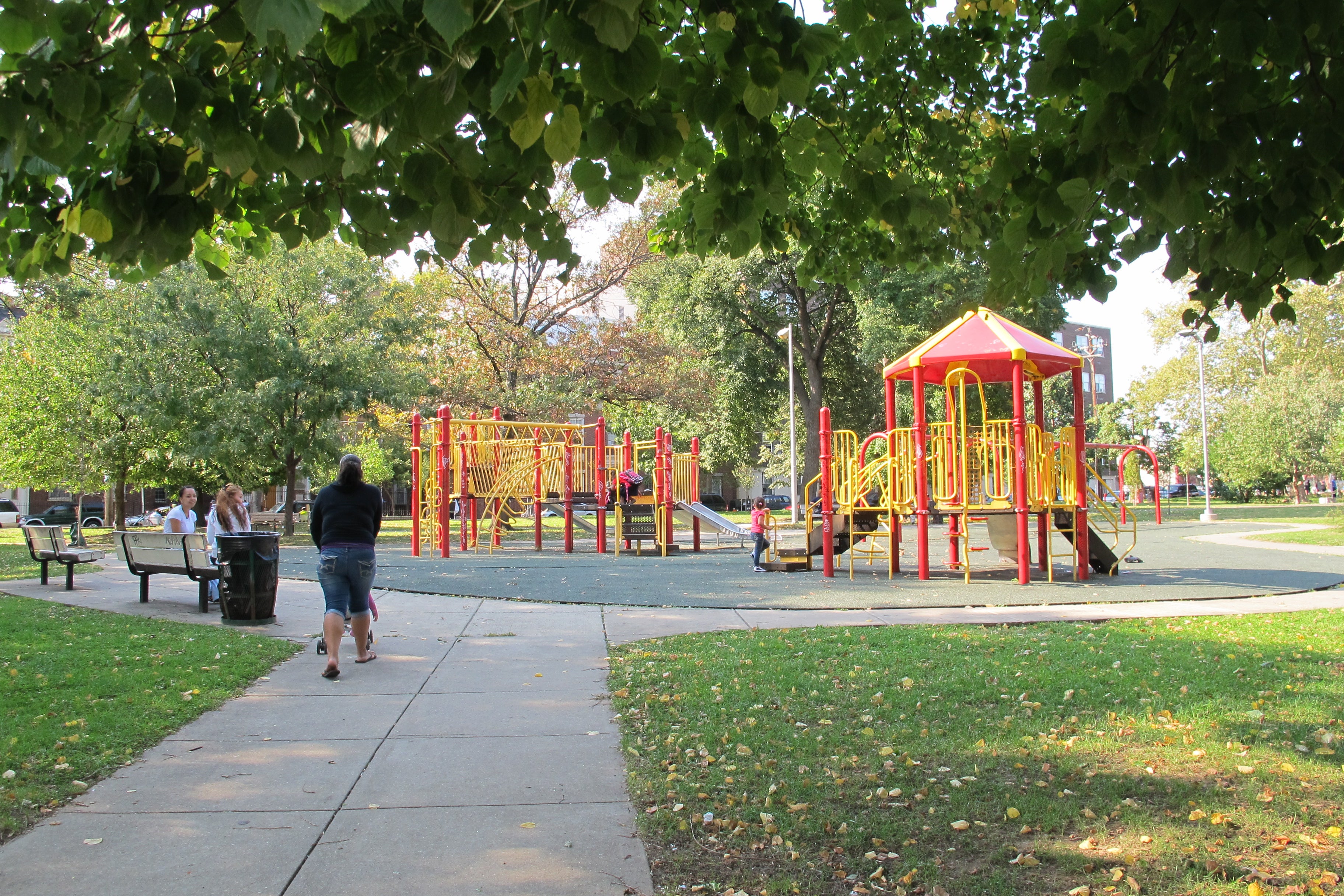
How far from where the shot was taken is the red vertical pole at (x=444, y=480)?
65.4ft

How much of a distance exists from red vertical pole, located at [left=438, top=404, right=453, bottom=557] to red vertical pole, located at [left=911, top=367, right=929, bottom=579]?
33.0 ft

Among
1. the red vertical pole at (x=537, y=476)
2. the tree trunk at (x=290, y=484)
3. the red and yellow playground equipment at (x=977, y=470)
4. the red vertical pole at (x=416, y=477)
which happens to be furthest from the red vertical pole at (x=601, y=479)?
the tree trunk at (x=290, y=484)

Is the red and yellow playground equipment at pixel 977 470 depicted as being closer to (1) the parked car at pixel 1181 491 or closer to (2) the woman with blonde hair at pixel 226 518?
(2) the woman with blonde hair at pixel 226 518

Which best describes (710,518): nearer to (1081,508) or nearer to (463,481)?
(463,481)

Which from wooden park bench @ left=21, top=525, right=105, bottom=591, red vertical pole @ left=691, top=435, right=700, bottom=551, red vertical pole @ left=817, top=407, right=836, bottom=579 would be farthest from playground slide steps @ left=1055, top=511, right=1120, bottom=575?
wooden park bench @ left=21, top=525, right=105, bottom=591

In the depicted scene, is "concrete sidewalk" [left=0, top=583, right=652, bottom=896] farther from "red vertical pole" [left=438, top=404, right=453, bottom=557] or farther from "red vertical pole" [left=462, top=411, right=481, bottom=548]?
"red vertical pole" [left=462, top=411, right=481, bottom=548]

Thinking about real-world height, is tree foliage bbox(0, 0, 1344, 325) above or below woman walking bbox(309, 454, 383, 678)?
above

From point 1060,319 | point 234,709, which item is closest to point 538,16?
point 234,709

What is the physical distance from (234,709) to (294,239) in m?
3.24

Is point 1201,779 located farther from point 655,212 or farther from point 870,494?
point 655,212

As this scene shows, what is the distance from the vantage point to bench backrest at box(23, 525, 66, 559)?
43.2 ft

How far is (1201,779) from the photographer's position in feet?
14.8

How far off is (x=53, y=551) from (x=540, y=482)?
10.4 meters

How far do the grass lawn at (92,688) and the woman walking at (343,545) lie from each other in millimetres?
755
